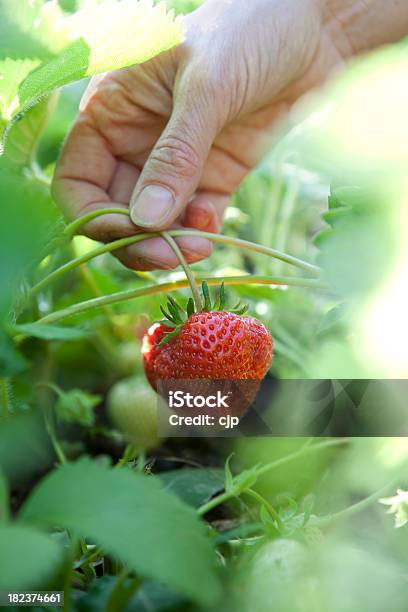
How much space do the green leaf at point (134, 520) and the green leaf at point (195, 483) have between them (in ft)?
1.10

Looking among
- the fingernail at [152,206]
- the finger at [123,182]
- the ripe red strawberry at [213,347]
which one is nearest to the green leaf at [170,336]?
the ripe red strawberry at [213,347]

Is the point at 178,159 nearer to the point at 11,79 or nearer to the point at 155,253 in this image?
the point at 155,253

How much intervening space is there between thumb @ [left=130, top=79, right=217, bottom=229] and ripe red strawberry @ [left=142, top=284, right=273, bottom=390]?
0.44ft

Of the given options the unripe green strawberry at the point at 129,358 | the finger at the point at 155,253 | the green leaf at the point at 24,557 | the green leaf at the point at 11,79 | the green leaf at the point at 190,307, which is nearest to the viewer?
the green leaf at the point at 24,557

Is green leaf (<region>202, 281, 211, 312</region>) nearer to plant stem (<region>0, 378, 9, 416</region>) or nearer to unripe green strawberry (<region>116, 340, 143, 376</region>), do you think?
plant stem (<region>0, 378, 9, 416</region>)

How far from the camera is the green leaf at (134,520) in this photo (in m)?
0.28

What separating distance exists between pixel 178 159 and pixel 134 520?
50 cm

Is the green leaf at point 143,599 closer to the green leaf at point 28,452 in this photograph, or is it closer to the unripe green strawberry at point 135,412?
the green leaf at point 28,452

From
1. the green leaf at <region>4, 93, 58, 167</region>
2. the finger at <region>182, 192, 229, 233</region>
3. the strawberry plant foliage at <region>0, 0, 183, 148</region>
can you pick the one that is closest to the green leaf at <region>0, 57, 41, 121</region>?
the strawberry plant foliage at <region>0, 0, 183, 148</region>

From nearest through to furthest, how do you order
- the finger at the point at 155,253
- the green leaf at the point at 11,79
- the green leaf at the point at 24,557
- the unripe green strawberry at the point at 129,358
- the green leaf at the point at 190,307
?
the green leaf at the point at 24,557 → the green leaf at the point at 11,79 → the green leaf at the point at 190,307 → the finger at the point at 155,253 → the unripe green strawberry at the point at 129,358

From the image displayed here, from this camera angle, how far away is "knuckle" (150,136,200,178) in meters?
0.73

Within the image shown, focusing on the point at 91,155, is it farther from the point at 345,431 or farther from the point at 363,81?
the point at 363,81

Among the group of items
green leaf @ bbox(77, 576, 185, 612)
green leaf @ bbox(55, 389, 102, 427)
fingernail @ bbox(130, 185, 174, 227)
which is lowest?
green leaf @ bbox(55, 389, 102, 427)

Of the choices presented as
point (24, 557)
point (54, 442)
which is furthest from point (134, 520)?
point (54, 442)
